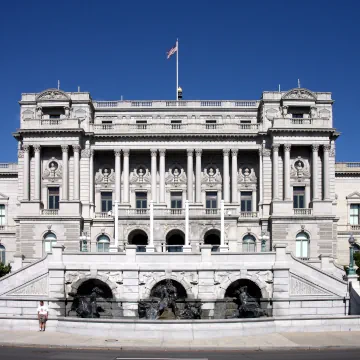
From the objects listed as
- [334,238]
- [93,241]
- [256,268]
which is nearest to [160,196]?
[93,241]

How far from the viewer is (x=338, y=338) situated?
1241 inches

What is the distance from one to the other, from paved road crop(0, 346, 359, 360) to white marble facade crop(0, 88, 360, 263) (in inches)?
1297

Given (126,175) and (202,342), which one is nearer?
(202,342)

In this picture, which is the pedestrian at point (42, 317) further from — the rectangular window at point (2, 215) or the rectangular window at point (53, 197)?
the rectangular window at point (2, 215)

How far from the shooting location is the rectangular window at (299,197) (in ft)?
213

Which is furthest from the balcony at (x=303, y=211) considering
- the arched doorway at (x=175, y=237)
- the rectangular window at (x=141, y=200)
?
the rectangular window at (x=141, y=200)

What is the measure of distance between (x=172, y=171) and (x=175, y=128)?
4.94 metres

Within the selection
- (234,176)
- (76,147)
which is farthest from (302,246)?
(76,147)

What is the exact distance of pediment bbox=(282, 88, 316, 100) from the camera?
2603 inches

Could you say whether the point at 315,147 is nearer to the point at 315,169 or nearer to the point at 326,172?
the point at 315,169

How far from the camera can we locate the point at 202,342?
3003 cm

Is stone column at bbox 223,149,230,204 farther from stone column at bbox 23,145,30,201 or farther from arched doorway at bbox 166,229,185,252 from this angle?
stone column at bbox 23,145,30,201

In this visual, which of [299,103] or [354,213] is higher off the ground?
[299,103]

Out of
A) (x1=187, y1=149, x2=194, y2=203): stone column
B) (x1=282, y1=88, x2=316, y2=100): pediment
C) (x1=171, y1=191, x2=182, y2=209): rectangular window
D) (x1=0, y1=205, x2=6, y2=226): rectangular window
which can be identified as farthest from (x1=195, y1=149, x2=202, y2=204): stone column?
(x1=0, y1=205, x2=6, y2=226): rectangular window
